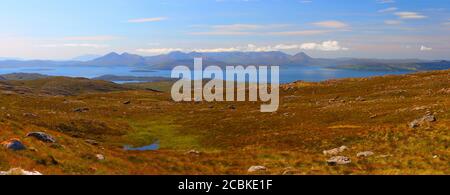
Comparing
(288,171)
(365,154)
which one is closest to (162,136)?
(365,154)

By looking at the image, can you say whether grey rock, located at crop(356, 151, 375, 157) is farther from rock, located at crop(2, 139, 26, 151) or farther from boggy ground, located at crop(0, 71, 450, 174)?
rock, located at crop(2, 139, 26, 151)

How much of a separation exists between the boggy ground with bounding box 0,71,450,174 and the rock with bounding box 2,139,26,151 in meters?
0.52

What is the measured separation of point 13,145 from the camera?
92.5ft

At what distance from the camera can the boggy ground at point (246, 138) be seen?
3028 centimetres

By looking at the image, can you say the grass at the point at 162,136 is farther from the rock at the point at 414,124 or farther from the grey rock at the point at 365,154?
the rock at the point at 414,124

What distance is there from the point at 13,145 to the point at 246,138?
3360 centimetres

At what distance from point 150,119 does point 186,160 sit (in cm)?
5243

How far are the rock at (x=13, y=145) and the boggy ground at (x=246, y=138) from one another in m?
0.52

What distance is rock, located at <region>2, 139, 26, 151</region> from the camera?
2795 centimetres

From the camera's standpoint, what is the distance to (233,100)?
11656cm

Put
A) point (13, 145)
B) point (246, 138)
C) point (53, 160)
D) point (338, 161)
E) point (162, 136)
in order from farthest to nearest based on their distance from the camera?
point (162, 136)
point (246, 138)
point (338, 161)
point (13, 145)
point (53, 160)

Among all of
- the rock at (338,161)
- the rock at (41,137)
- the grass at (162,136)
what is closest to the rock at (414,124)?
the rock at (338,161)

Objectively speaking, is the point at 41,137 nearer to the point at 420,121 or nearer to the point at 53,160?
the point at 53,160
